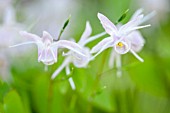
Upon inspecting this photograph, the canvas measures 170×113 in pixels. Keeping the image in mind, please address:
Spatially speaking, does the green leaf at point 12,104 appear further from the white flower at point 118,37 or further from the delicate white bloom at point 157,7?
the delicate white bloom at point 157,7

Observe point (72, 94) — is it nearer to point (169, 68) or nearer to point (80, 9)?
point (169, 68)

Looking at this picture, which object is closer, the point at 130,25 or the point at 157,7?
the point at 130,25

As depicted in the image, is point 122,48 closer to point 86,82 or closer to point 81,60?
point 81,60

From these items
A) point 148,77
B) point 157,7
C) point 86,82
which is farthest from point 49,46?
point 157,7

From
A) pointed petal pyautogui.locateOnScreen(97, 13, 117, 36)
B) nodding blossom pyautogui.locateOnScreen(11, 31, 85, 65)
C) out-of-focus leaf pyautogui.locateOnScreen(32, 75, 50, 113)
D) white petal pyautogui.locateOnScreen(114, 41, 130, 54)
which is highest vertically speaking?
out-of-focus leaf pyautogui.locateOnScreen(32, 75, 50, 113)

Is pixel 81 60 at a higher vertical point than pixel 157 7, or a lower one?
lower

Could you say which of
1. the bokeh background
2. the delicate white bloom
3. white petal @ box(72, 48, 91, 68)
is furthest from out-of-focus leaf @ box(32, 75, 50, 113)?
the delicate white bloom

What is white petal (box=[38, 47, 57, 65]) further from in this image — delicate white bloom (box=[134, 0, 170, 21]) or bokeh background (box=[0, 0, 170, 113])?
delicate white bloom (box=[134, 0, 170, 21])
